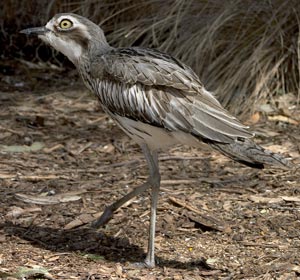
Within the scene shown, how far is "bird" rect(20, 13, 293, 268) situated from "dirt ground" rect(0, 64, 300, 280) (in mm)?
317

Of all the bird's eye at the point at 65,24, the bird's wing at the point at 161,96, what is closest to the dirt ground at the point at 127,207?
the bird's wing at the point at 161,96

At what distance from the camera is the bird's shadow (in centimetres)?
501

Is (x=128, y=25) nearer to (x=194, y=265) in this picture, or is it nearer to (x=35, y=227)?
(x=35, y=227)

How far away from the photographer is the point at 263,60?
26.0 ft

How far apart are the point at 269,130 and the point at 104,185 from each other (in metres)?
1.97

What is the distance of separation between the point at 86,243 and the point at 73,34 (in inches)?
53.3

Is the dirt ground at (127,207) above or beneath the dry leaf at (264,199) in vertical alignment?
beneath

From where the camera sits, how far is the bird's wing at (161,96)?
4.68m

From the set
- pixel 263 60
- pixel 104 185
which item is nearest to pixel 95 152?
pixel 104 185

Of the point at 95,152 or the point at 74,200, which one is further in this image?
the point at 95,152

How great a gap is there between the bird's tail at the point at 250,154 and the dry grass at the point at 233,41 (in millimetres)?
3111

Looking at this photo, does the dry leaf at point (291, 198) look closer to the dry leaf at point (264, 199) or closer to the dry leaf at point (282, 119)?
the dry leaf at point (264, 199)

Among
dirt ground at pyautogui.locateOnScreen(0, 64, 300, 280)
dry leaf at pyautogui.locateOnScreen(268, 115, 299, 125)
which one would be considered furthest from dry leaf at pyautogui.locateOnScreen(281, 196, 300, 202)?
dry leaf at pyautogui.locateOnScreen(268, 115, 299, 125)

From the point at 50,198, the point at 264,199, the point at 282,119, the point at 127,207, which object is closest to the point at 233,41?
the point at 282,119
